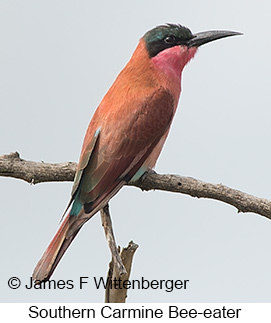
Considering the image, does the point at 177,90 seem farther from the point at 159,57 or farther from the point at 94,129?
the point at 94,129

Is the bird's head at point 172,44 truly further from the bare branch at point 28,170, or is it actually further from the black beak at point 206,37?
the bare branch at point 28,170

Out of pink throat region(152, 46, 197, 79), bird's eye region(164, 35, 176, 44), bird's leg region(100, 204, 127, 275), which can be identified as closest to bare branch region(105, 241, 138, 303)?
bird's leg region(100, 204, 127, 275)

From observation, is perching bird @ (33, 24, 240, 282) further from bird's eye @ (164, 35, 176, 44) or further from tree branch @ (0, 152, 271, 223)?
tree branch @ (0, 152, 271, 223)

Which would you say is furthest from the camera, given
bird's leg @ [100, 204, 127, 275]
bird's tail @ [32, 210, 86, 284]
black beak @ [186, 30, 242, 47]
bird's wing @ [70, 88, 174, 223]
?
black beak @ [186, 30, 242, 47]

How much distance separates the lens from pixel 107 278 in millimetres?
2986

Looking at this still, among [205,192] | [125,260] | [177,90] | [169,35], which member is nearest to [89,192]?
[125,260]

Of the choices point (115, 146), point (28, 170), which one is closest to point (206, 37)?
point (115, 146)

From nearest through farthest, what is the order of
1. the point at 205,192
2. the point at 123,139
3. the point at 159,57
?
the point at 205,192
the point at 123,139
the point at 159,57

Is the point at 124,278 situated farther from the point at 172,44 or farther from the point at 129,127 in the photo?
the point at 172,44

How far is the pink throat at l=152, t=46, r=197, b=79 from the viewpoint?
337cm

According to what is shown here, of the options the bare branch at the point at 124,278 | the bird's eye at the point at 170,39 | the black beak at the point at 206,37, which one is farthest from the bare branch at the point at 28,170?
the black beak at the point at 206,37

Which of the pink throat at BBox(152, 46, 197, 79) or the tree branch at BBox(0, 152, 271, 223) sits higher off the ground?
the pink throat at BBox(152, 46, 197, 79)

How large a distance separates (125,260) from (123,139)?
1.96 feet

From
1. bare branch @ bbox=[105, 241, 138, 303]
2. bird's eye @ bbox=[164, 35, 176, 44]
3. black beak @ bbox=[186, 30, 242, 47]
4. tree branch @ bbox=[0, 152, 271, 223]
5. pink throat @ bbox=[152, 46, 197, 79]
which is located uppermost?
black beak @ bbox=[186, 30, 242, 47]
